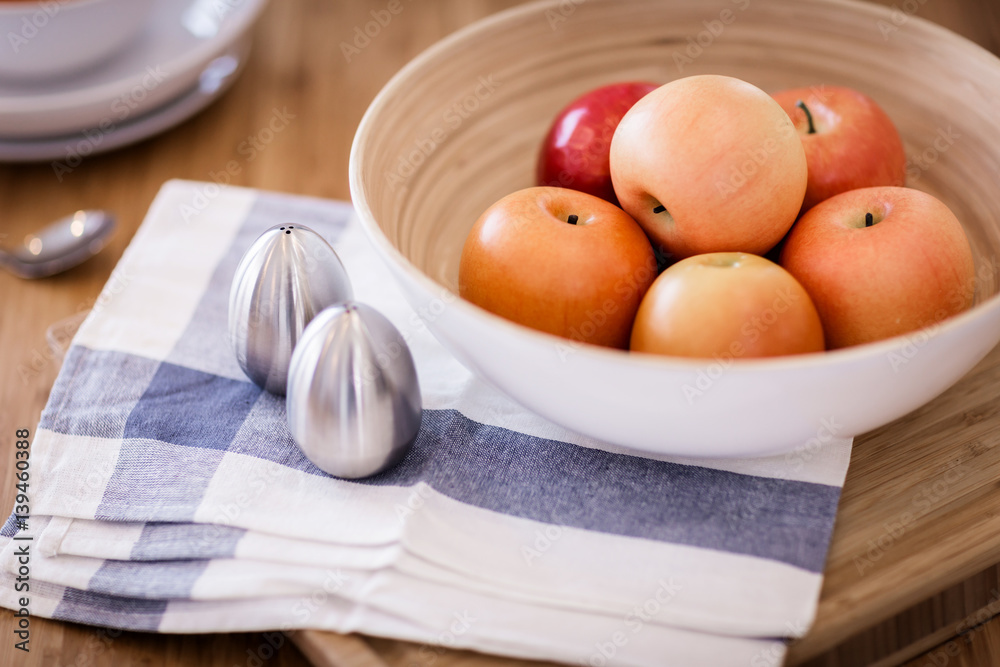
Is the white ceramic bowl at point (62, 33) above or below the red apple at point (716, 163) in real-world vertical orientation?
below

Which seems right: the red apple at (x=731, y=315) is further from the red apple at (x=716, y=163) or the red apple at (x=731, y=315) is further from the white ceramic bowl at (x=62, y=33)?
the white ceramic bowl at (x=62, y=33)

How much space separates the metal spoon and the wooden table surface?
1 centimetres

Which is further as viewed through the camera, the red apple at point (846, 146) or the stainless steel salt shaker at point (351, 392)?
the red apple at point (846, 146)

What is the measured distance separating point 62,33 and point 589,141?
522mm

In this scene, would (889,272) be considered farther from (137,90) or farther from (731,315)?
(137,90)

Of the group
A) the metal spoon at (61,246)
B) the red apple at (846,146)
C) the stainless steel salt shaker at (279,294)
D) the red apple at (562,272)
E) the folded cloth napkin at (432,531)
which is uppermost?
the red apple at (846,146)

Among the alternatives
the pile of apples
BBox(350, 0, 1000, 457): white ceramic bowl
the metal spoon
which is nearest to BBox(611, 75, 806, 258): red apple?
the pile of apples

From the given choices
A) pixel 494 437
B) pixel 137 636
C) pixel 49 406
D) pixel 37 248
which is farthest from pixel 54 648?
pixel 37 248

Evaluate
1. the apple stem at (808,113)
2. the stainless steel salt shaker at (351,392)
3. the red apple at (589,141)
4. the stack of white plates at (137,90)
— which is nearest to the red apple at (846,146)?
the apple stem at (808,113)

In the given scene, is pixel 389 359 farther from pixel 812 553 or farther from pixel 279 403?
pixel 812 553

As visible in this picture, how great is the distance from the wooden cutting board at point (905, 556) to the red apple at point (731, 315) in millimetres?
109

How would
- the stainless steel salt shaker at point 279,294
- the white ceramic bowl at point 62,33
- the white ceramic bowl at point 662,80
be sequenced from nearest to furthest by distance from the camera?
the white ceramic bowl at point 662,80 < the stainless steel salt shaker at point 279,294 < the white ceramic bowl at point 62,33

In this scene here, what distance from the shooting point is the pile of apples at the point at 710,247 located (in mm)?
490

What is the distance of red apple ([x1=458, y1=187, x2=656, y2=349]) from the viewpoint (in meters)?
0.52
